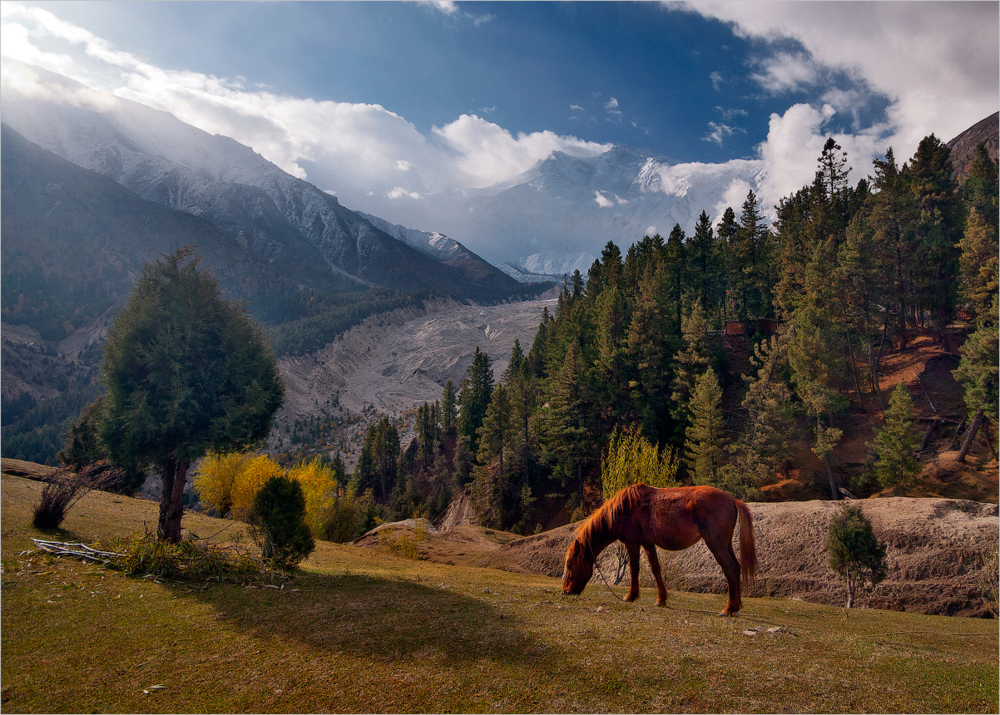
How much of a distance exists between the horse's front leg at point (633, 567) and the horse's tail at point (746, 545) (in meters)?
1.79

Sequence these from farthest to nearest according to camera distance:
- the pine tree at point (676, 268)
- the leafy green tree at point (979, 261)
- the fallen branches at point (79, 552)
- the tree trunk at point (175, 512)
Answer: the pine tree at point (676, 268), the leafy green tree at point (979, 261), the tree trunk at point (175, 512), the fallen branches at point (79, 552)

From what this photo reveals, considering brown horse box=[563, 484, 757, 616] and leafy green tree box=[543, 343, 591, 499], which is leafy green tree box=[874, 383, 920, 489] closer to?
leafy green tree box=[543, 343, 591, 499]

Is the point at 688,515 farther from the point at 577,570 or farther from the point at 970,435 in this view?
the point at 970,435

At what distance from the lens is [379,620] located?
866 centimetres

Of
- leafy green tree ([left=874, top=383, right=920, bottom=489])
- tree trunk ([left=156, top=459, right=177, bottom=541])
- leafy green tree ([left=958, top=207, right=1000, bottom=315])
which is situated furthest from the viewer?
A: leafy green tree ([left=958, top=207, right=1000, bottom=315])

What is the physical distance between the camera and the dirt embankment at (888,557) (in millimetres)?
18125

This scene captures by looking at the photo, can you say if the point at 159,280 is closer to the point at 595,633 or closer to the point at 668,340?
the point at 595,633

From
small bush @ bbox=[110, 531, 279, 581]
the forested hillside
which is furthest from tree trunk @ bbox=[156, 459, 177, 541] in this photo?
the forested hillside

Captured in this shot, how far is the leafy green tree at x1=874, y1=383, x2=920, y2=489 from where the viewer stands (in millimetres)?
31188

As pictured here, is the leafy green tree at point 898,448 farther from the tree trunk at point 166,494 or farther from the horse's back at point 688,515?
the tree trunk at point 166,494

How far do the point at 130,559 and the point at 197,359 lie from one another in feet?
19.5

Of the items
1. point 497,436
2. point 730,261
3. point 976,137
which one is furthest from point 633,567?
point 976,137

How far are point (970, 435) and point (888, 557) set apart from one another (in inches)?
823

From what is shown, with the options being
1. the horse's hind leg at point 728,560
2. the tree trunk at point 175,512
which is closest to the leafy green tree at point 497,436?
the tree trunk at point 175,512
